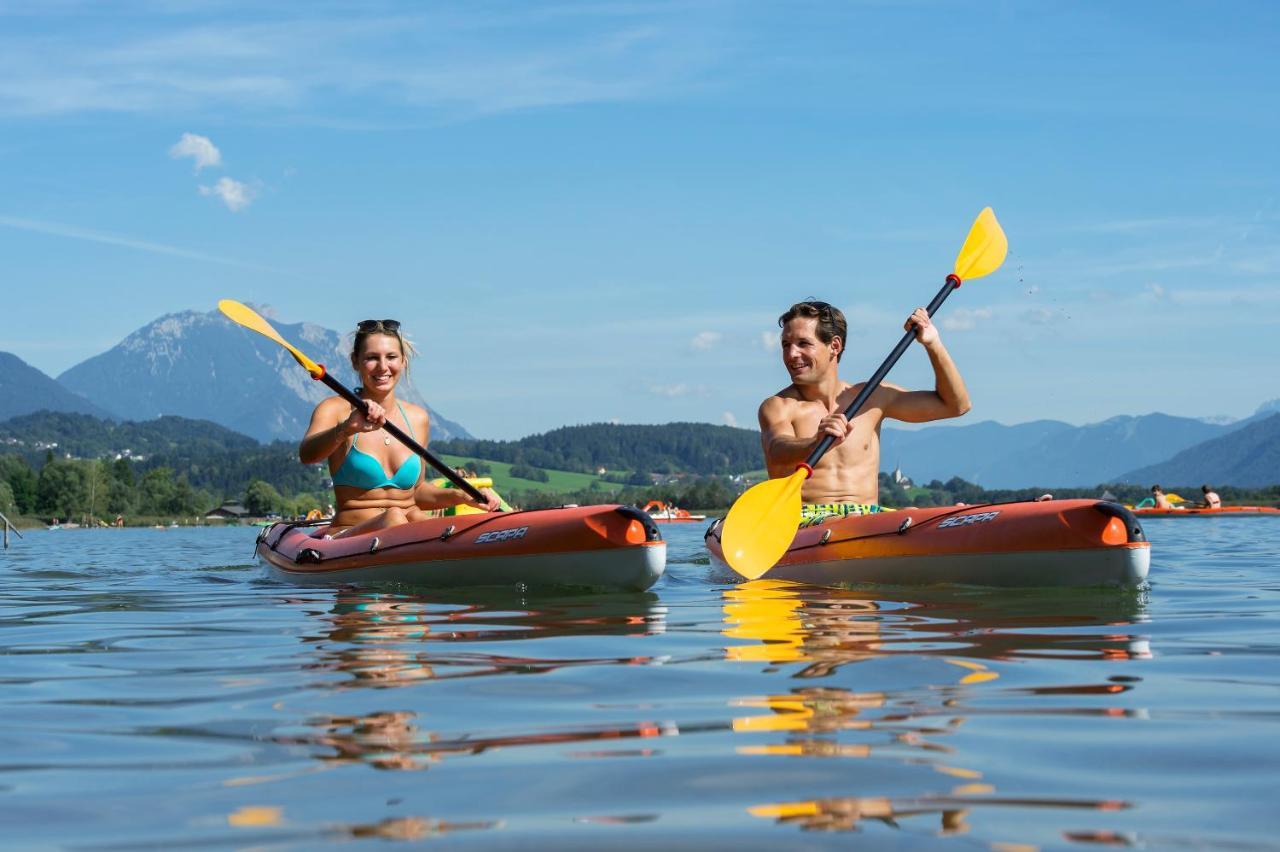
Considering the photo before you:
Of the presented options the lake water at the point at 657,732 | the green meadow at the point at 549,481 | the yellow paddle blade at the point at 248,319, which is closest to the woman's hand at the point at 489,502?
the yellow paddle blade at the point at 248,319

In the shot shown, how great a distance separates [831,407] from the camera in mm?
9781

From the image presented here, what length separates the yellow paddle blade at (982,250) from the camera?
35.2 ft

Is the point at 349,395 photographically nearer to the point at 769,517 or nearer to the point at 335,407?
the point at 335,407

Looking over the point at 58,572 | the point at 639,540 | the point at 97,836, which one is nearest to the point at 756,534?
the point at 639,540

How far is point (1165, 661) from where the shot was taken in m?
4.96

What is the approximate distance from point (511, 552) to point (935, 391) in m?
3.06

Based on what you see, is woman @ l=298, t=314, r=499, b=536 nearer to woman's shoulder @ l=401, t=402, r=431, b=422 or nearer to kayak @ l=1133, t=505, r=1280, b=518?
woman's shoulder @ l=401, t=402, r=431, b=422

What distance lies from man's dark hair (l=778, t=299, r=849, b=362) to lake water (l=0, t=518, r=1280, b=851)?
3042 millimetres

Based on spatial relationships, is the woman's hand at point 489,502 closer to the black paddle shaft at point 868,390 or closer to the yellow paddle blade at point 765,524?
the yellow paddle blade at point 765,524

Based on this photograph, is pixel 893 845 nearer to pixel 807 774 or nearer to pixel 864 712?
pixel 807 774

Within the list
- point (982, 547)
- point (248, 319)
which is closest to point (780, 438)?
point (982, 547)

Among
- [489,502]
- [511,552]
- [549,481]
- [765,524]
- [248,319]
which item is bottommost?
[511,552]

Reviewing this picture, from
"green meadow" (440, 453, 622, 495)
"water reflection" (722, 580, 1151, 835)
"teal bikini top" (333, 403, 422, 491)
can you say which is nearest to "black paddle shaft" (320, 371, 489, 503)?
"teal bikini top" (333, 403, 422, 491)

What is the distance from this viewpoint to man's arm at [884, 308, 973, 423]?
30.5 feet
